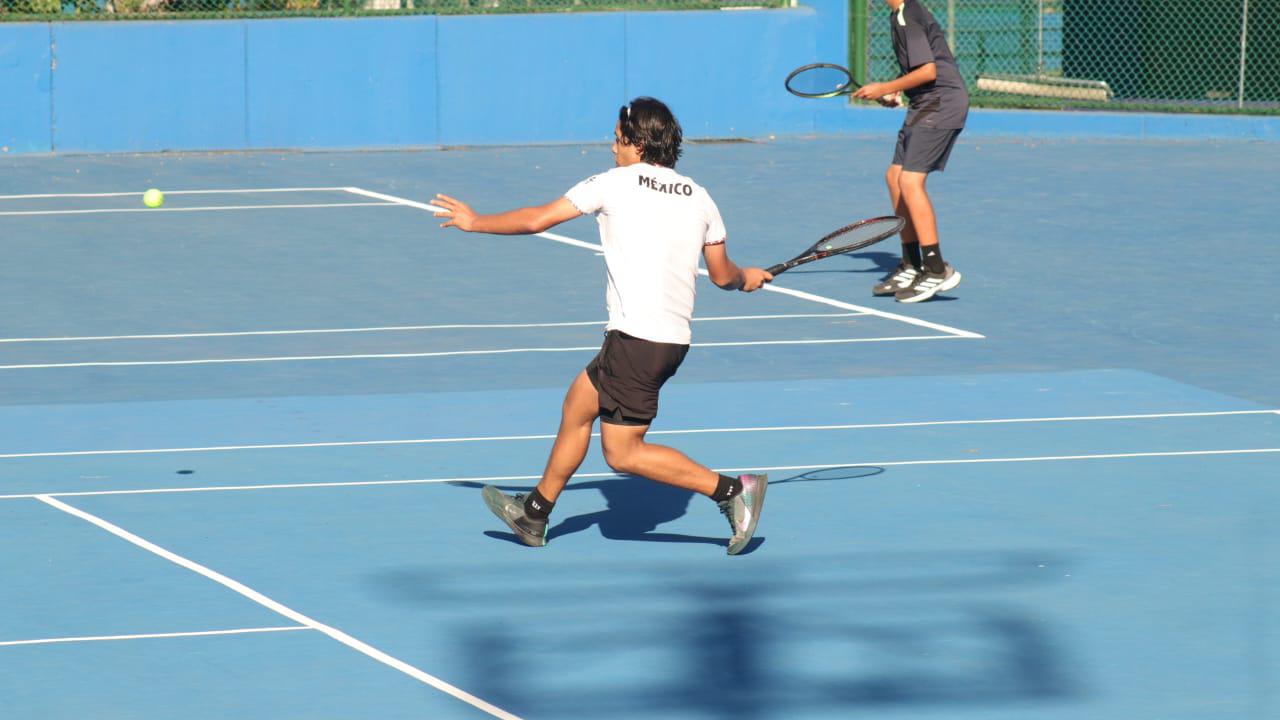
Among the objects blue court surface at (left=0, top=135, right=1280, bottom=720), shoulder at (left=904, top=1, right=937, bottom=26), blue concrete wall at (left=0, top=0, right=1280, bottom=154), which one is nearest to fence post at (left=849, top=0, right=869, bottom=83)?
blue concrete wall at (left=0, top=0, right=1280, bottom=154)

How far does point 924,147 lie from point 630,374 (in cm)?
636

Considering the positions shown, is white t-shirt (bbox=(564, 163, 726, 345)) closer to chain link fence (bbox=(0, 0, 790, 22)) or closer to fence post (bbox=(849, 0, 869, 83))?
chain link fence (bbox=(0, 0, 790, 22))

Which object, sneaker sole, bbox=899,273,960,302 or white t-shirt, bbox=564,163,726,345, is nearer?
white t-shirt, bbox=564,163,726,345

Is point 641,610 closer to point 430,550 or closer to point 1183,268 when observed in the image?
point 430,550

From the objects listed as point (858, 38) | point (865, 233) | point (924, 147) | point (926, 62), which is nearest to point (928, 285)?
point (924, 147)

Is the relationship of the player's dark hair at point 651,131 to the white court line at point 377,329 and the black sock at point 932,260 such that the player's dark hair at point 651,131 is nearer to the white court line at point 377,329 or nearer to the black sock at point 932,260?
the white court line at point 377,329

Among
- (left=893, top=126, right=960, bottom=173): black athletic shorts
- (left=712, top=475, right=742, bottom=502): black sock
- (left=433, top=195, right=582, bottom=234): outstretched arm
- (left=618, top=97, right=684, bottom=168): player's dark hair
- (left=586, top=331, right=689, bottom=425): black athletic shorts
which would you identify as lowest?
(left=712, top=475, right=742, bottom=502): black sock

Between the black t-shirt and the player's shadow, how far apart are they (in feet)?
15.9

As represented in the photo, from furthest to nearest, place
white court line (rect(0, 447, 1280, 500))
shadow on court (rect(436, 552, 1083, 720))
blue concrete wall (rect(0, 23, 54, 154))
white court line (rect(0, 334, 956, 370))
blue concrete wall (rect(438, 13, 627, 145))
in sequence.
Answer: blue concrete wall (rect(438, 13, 627, 145)) → blue concrete wall (rect(0, 23, 54, 154)) → white court line (rect(0, 334, 956, 370)) → white court line (rect(0, 447, 1280, 500)) → shadow on court (rect(436, 552, 1083, 720))

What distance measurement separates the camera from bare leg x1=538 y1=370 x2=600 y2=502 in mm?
7258

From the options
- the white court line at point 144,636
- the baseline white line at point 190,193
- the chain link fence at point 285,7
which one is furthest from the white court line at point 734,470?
the chain link fence at point 285,7

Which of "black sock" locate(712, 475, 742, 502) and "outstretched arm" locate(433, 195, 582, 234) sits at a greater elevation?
"outstretched arm" locate(433, 195, 582, 234)

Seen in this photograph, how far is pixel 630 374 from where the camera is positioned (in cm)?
716

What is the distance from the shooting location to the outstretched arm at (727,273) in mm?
7324
